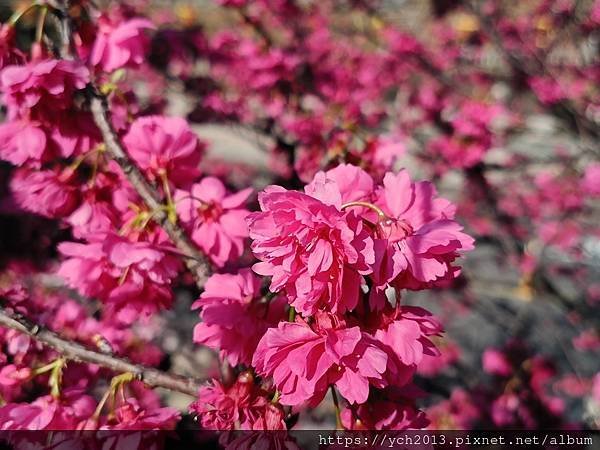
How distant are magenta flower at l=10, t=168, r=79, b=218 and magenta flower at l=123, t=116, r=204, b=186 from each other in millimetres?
A: 164

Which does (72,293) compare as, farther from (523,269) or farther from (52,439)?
(523,269)

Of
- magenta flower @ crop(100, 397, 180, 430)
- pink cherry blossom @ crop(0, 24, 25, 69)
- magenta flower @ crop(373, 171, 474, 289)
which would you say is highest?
pink cherry blossom @ crop(0, 24, 25, 69)

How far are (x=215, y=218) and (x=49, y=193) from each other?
0.37 m

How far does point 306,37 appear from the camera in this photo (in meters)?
5.02

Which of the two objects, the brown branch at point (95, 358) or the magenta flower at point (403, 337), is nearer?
the magenta flower at point (403, 337)

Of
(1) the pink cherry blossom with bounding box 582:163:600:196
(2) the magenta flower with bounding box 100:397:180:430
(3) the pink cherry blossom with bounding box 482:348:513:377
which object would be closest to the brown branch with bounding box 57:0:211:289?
(2) the magenta flower with bounding box 100:397:180:430

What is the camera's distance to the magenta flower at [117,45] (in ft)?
4.02

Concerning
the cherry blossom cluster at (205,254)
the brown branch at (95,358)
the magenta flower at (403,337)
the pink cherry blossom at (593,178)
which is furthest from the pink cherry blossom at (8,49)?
the pink cherry blossom at (593,178)

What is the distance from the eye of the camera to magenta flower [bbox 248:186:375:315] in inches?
28.3

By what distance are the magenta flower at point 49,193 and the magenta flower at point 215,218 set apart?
0.80ft

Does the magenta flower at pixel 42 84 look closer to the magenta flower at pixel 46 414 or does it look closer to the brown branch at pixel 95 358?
the brown branch at pixel 95 358

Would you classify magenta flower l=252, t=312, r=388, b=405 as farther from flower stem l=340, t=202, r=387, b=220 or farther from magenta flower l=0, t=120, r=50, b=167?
magenta flower l=0, t=120, r=50, b=167

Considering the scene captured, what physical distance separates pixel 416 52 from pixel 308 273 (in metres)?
4.25

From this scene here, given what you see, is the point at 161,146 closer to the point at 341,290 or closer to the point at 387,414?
the point at 341,290
